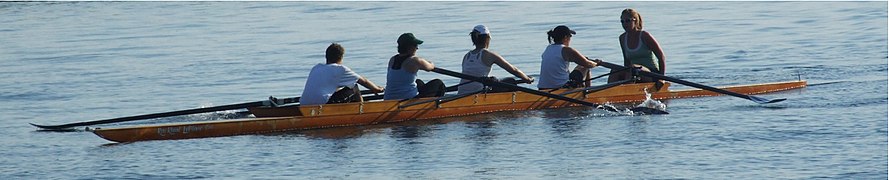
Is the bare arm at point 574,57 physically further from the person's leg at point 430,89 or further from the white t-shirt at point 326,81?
the white t-shirt at point 326,81

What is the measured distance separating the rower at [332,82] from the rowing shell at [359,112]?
18 cm

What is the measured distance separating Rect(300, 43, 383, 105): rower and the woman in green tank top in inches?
153

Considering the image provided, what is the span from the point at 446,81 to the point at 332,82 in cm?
787

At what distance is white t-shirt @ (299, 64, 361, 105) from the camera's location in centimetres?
1912

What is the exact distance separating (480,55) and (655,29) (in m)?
16.9

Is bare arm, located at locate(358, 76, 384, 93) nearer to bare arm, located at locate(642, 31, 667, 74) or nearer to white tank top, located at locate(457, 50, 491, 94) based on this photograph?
white tank top, located at locate(457, 50, 491, 94)

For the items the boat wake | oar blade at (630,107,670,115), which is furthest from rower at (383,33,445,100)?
oar blade at (630,107,670,115)

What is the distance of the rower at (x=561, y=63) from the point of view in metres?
21.0

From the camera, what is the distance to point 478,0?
164 ft

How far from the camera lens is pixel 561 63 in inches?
834

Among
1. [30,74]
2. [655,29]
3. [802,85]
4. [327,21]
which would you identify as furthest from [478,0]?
[802,85]

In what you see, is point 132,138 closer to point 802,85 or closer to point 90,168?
point 90,168

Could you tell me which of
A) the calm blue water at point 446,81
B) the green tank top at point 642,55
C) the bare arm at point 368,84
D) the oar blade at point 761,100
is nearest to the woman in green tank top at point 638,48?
the green tank top at point 642,55

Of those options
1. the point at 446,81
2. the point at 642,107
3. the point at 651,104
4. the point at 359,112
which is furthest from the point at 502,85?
the point at 446,81
